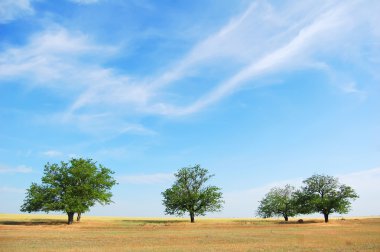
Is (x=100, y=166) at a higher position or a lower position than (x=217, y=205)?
higher

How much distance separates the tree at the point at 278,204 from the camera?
101812mm

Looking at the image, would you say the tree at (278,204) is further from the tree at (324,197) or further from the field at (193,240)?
the field at (193,240)

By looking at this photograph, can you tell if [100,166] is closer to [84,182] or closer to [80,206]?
[84,182]

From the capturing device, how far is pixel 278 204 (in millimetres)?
102688

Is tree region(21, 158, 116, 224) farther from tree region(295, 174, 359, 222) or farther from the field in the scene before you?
tree region(295, 174, 359, 222)

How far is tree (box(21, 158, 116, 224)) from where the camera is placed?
244 feet

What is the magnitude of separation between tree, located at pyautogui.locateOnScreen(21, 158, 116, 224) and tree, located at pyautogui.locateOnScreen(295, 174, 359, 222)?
48.3 meters

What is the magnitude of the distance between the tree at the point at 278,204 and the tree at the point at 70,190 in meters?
46.1

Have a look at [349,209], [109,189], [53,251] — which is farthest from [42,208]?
[349,209]

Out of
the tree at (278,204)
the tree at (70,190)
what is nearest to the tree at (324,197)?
the tree at (278,204)

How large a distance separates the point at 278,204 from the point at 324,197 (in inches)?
558

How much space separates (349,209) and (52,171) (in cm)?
6989

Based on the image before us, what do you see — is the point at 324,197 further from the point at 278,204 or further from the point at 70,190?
the point at 70,190

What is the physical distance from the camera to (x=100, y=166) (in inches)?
3221
